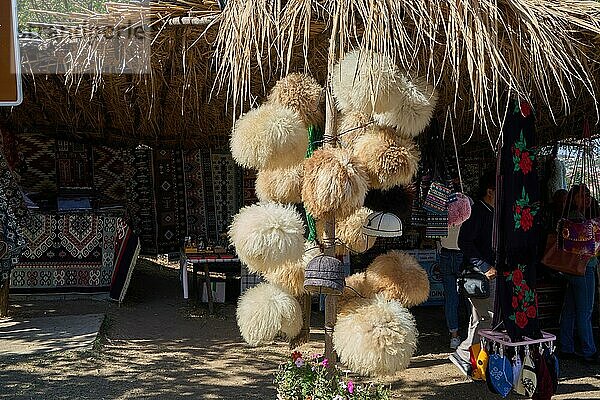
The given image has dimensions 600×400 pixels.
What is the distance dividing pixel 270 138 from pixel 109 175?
658 cm

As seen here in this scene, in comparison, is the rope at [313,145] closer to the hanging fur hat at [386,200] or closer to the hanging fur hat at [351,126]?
the hanging fur hat at [351,126]

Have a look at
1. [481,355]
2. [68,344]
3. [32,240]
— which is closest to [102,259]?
[32,240]

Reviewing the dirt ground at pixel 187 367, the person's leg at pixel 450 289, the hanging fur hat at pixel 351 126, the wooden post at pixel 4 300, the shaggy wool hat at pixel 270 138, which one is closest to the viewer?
the shaggy wool hat at pixel 270 138

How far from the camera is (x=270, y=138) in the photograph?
2.88 meters

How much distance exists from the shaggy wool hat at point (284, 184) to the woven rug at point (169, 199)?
20.0 feet

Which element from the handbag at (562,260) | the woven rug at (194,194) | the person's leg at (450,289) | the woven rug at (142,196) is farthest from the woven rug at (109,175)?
the handbag at (562,260)

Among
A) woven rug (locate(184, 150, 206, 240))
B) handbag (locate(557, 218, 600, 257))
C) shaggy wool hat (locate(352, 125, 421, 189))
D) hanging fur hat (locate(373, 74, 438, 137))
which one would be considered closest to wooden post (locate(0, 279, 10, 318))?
woven rug (locate(184, 150, 206, 240))

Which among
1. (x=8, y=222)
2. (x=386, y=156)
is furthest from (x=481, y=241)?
(x=8, y=222)

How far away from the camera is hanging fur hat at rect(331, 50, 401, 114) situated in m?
2.79

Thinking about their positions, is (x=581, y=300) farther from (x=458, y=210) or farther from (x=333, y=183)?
(x=333, y=183)

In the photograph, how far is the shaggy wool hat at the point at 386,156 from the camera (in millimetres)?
2943

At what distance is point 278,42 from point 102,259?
500 centimetres

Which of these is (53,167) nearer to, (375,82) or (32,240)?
(32,240)

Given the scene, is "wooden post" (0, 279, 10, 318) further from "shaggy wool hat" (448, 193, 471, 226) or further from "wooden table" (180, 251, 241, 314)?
"shaggy wool hat" (448, 193, 471, 226)
